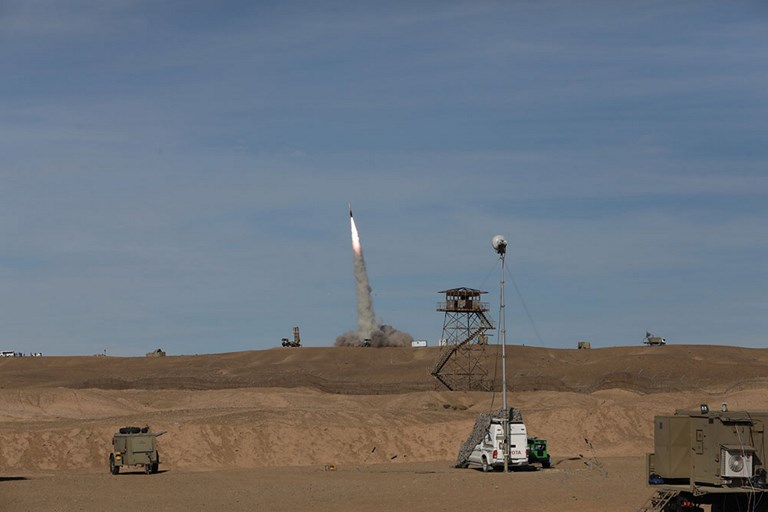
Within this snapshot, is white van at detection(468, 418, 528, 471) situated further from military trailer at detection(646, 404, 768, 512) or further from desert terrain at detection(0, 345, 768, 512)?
military trailer at detection(646, 404, 768, 512)

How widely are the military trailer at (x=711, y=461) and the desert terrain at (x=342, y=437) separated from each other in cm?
791

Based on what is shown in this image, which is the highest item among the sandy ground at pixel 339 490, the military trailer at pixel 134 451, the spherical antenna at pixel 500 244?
the spherical antenna at pixel 500 244

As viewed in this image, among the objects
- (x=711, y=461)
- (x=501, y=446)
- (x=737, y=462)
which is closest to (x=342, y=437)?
(x=501, y=446)

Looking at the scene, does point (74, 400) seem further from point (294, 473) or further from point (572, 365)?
point (572, 365)

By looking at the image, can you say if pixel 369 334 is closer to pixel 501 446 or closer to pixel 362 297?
pixel 362 297

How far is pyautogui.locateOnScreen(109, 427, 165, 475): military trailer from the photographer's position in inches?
2122

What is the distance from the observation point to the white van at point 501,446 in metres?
51.8

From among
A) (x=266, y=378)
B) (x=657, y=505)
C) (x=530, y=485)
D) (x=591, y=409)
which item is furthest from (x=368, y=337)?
(x=657, y=505)

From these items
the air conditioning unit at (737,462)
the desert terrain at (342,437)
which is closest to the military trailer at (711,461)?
the air conditioning unit at (737,462)

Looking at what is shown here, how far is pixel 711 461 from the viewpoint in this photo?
30.2 m

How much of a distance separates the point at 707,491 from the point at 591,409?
134ft

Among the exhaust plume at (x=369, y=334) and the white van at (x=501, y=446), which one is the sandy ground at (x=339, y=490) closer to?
the white van at (x=501, y=446)

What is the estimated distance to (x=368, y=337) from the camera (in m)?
140

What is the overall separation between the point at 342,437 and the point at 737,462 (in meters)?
37.9
